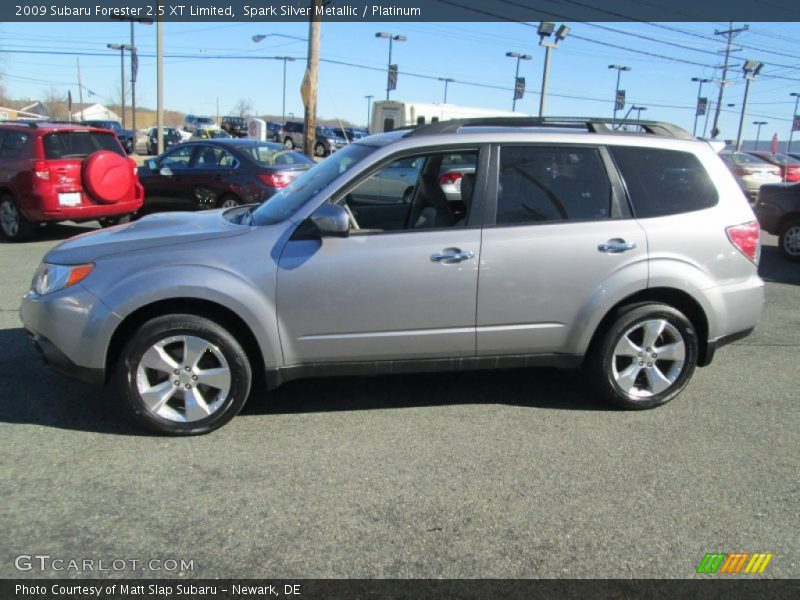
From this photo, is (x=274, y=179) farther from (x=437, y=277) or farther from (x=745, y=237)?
(x=745, y=237)

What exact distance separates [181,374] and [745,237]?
3.71 metres

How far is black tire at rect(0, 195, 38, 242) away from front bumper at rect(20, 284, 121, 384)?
277 inches

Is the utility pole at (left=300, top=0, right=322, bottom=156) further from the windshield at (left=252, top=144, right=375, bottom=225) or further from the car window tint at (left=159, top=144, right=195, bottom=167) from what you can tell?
the windshield at (left=252, top=144, right=375, bottom=225)

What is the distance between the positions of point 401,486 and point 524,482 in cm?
64

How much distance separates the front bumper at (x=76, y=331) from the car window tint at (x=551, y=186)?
241 centimetres

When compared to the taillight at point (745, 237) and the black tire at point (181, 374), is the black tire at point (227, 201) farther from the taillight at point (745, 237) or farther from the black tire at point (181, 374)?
the taillight at point (745, 237)

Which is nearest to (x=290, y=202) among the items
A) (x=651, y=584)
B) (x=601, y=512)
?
(x=601, y=512)

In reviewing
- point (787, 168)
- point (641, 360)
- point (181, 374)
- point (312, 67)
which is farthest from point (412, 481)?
point (787, 168)

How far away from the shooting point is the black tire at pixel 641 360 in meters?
4.25

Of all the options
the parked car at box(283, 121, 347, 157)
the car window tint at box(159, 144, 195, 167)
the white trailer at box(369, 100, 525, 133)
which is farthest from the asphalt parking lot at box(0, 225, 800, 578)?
Result: the parked car at box(283, 121, 347, 157)

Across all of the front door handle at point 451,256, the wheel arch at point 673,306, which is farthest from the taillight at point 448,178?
the wheel arch at point 673,306

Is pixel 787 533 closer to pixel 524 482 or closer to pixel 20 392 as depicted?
pixel 524 482

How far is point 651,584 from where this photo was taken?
8.74 ft

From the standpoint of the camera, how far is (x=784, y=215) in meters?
10.4
